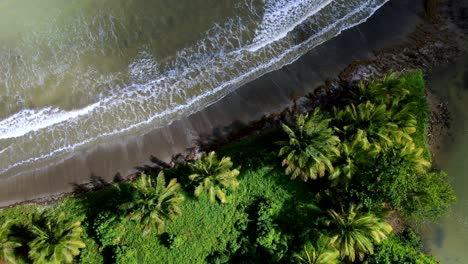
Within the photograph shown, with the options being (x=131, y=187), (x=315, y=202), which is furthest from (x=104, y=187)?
(x=315, y=202)

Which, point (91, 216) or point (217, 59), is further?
point (217, 59)

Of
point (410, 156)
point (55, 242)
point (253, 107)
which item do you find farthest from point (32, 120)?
point (410, 156)

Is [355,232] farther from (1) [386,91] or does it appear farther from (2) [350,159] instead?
(1) [386,91]

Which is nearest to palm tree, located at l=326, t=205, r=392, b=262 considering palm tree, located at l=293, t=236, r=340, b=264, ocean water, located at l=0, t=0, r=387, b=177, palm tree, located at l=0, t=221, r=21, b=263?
palm tree, located at l=293, t=236, r=340, b=264

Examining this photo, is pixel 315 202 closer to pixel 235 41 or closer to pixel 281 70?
pixel 281 70

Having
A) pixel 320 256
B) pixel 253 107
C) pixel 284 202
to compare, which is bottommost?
pixel 320 256

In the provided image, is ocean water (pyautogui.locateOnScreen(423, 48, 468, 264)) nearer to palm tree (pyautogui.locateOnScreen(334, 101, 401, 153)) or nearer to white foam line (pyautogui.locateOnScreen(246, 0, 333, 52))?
palm tree (pyautogui.locateOnScreen(334, 101, 401, 153))

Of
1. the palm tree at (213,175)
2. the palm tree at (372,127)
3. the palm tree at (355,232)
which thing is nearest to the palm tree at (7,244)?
the palm tree at (213,175)
